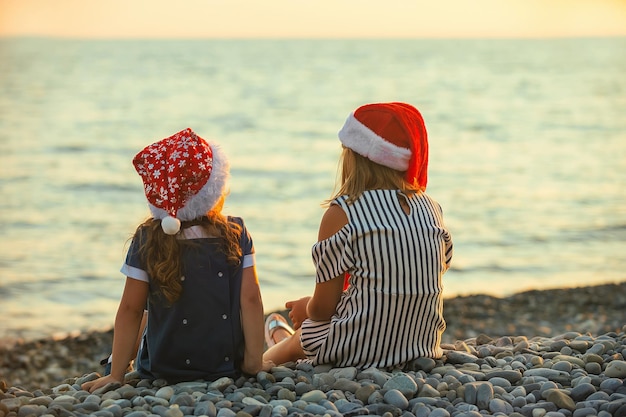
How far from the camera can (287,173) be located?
51.1 ft

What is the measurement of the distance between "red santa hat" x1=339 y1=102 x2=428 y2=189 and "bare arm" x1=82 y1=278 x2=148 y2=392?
1.16m

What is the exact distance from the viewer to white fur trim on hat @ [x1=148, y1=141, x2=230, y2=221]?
3748mm

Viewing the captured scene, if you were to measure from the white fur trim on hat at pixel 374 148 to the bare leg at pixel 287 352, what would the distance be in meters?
0.97

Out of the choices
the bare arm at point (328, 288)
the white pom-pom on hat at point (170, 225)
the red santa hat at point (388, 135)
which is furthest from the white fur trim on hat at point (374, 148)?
the white pom-pom on hat at point (170, 225)

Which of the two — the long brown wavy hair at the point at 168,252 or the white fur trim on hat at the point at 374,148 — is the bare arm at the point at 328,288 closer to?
the white fur trim on hat at the point at 374,148

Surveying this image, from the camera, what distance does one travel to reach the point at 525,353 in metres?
4.36

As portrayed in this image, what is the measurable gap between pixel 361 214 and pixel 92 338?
4253mm

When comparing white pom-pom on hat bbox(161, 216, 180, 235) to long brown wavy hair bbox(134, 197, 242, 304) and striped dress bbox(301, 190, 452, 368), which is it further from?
striped dress bbox(301, 190, 452, 368)

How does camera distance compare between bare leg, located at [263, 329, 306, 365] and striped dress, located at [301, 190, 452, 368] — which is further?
bare leg, located at [263, 329, 306, 365]

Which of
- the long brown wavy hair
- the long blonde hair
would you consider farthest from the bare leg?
the long blonde hair

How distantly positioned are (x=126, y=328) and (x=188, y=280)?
0.34m

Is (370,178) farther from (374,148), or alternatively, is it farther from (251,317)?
(251,317)

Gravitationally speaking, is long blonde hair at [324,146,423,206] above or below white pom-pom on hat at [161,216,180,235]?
above

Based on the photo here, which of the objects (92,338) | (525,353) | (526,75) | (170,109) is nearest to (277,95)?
(170,109)
